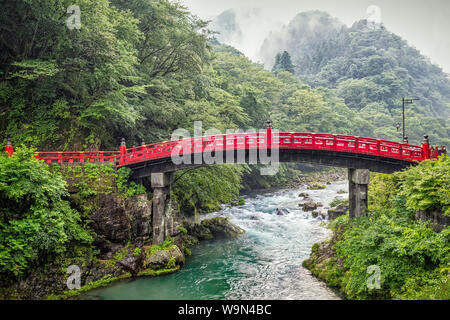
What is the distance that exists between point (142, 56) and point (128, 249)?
19012 millimetres

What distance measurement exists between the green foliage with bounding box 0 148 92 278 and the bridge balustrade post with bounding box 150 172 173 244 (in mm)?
5140

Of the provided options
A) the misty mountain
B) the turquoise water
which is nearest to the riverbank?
the turquoise water

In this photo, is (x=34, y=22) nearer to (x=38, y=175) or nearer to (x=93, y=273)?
(x=38, y=175)

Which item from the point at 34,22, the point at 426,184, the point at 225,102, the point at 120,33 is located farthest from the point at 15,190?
the point at 225,102

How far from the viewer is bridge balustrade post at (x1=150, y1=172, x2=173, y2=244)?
746 inches

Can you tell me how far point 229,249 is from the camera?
21844 mm

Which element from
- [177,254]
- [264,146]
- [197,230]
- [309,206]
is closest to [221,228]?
[197,230]

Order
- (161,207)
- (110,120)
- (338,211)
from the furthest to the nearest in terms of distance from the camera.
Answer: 1. (338,211)
2. (110,120)
3. (161,207)

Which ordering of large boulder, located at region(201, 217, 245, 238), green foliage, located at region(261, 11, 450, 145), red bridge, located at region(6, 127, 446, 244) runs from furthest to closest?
green foliage, located at region(261, 11, 450, 145), large boulder, located at region(201, 217, 245, 238), red bridge, located at region(6, 127, 446, 244)

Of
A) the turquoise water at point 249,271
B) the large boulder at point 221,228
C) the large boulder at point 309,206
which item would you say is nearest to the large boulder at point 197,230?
the large boulder at point 221,228

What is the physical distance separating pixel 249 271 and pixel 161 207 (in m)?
6.78

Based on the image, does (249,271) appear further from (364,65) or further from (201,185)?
(364,65)

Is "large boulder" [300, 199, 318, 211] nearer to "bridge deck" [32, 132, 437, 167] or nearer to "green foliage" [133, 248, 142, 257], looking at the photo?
"bridge deck" [32, 132, 437, 167]

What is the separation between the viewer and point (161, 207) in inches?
763
